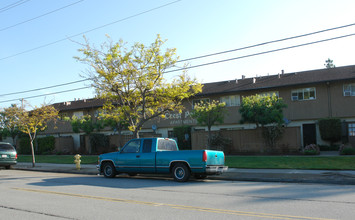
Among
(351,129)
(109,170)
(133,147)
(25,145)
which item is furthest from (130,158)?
(25,145)

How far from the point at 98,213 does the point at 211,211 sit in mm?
2538

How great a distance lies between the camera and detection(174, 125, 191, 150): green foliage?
2983cm

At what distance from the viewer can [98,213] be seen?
7.42 metres

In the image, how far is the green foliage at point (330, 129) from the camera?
24236mm

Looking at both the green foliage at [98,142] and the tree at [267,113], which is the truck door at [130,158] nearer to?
the tree at [267,113]

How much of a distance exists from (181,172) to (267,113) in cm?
1112

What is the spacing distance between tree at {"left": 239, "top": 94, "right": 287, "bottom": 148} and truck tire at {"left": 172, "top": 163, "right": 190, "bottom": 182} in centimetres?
1099

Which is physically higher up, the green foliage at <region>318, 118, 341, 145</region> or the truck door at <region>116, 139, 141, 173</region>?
the green foliage at <region>318, 118, 341, 145</region>

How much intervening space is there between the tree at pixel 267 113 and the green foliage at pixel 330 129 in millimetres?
4032

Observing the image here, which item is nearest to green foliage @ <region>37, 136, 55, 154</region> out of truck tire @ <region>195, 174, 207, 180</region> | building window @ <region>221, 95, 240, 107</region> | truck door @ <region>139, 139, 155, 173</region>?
building window @ <region>221, 95, 240, 107</region>

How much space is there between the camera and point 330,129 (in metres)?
24.4

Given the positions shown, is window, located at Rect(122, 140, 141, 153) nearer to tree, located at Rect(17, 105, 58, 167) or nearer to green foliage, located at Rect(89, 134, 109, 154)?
tree, located at Rect(17, 105, 58, 167)

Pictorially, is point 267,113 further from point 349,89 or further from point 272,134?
point 349,89

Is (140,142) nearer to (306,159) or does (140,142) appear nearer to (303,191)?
(303,191)
